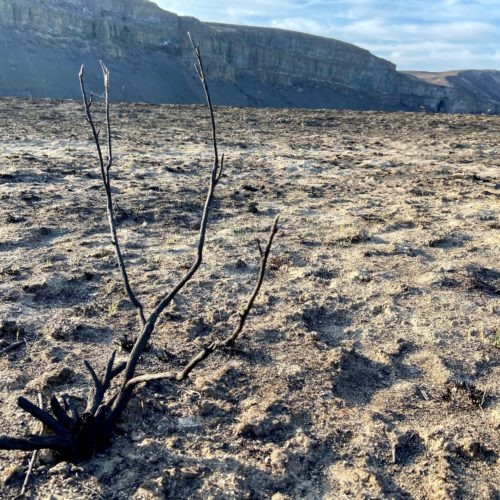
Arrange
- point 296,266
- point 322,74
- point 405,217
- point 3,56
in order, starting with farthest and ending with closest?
1. point 322,74
2. point 3,56
3. point 405,217
4. point 296,266

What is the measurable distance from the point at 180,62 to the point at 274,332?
10310 centimetres

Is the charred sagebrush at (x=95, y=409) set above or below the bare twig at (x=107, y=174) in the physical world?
below

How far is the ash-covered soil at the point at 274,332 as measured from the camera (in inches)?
125

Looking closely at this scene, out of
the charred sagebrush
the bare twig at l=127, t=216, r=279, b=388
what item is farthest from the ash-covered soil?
the bare twig at l=127, t=216, r=279, b=388

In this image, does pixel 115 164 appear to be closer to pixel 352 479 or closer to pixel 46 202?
pixel 46 202

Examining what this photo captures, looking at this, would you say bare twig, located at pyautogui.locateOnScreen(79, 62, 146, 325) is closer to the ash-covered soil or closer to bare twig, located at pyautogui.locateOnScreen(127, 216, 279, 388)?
bare twig, located at pyautogui.locateOnScreen(127, 216, 279, 388)

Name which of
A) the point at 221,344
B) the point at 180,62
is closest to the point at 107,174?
the point at 221,344

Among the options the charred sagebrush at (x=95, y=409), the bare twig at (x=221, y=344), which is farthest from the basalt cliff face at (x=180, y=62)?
the bare twig at (x=221, y=344)

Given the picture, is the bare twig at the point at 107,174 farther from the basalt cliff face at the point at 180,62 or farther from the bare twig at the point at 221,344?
the basalt cliff face at the point at 180,62

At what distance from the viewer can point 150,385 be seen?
388 cm

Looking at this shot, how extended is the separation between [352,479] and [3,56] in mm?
84696

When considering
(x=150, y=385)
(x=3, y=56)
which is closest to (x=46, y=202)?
(x=150, y=385)

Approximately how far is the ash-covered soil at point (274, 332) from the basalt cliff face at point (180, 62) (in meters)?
72.2

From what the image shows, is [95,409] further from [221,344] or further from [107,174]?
[107,174]
